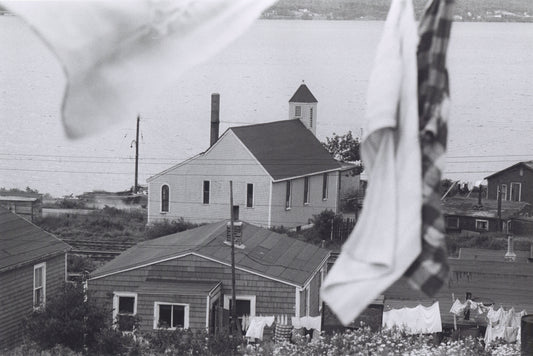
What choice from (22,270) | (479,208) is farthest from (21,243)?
(479,208)

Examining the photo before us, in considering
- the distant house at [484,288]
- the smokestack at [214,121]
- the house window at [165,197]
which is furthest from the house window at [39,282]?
the smokestack at [214,121]

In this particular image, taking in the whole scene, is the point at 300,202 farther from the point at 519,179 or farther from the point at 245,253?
the point at 245,253

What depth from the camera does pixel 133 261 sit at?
→ 2370cm

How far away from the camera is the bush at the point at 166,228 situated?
41250 millimetres

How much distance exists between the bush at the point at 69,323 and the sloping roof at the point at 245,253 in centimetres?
516

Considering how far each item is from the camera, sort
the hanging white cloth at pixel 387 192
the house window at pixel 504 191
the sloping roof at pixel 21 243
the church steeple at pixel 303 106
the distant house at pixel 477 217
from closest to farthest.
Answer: the hanging white cloth at pixel 387 192 → the sloping roof at pixel 21 243 → the distant house at pixel 477 217 → the house window at pixel 504 191 → the church steeple at pixel 303 106

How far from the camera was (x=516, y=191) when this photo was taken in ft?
168

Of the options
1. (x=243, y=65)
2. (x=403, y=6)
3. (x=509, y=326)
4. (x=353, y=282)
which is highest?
(x=243, y=65)

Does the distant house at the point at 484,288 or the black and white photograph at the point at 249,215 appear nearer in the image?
the black and white photograph at the point at 249,215

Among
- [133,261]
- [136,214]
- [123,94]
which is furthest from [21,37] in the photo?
[123,94]

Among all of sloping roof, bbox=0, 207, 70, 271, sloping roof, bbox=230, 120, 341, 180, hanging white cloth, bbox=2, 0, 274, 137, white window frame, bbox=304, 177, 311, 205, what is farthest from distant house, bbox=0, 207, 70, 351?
white window frame, bbox=304, 177, 311, 205

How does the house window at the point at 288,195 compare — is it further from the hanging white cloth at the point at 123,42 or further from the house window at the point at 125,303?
the hanging white cloth at the point at 123,42

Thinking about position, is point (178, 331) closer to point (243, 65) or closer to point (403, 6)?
point (403, 6)

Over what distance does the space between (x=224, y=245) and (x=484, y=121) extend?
74536mm
